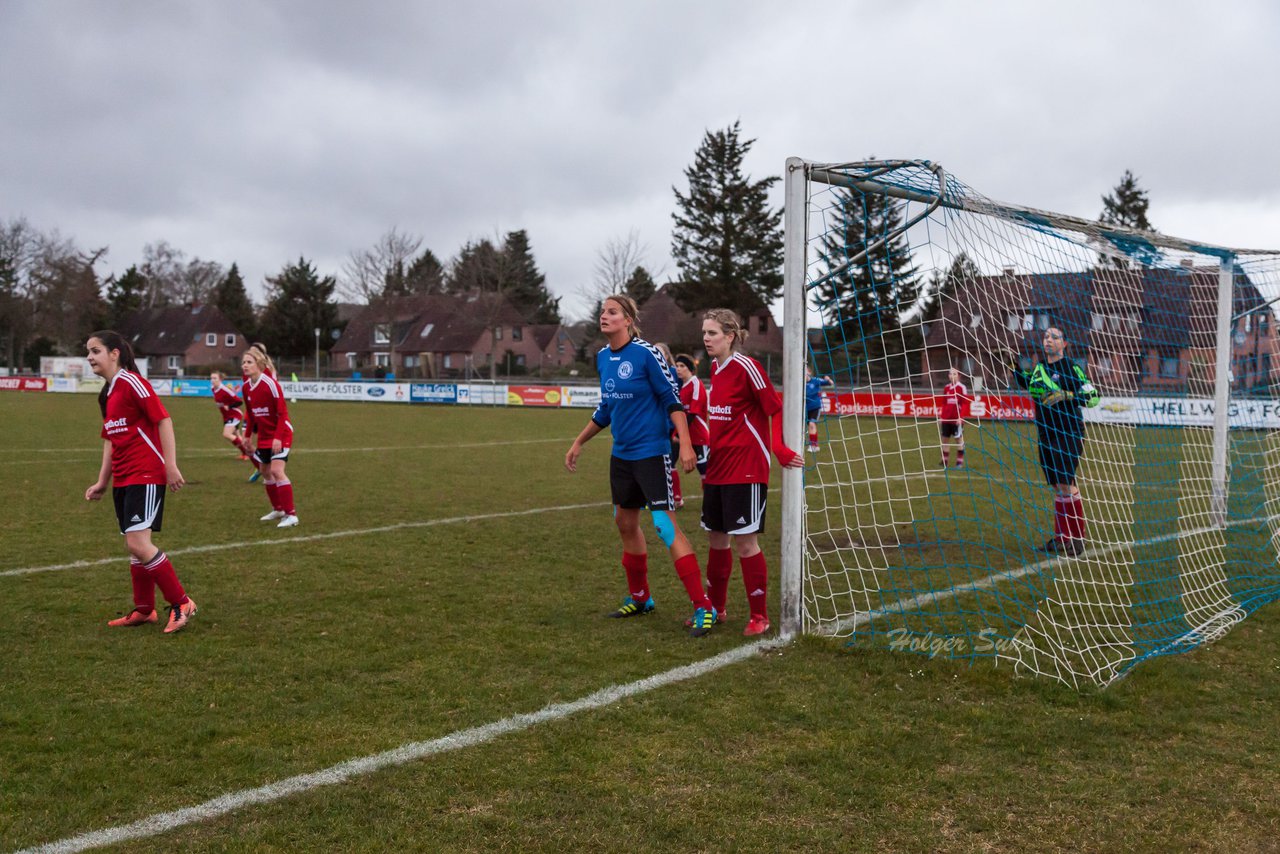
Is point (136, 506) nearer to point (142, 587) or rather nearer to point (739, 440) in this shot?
point (142, 587)

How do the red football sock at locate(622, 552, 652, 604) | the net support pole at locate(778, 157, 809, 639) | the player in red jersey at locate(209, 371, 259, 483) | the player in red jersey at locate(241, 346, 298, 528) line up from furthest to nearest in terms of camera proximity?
the player in red jersey at locate(209, 371, 259, 483), the player in red jersey at locate(241, 346, 298, 528), the red football sock at locate(622, 552, 652, 604), the net support pole at locate(778, 157, 809, 639)

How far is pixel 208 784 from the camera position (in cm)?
367

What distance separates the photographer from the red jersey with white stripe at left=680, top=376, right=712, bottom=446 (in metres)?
8.73

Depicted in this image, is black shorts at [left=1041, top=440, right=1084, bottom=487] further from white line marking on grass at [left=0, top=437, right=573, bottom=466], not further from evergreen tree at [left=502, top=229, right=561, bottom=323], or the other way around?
evergreen tree at [left=502, top=229, right=561, bottom=323]

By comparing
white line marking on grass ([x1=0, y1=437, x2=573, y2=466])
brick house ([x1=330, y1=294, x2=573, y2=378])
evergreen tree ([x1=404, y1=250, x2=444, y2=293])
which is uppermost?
evergreen tree ([x1=404, y1=250, x2=444, y2=293])

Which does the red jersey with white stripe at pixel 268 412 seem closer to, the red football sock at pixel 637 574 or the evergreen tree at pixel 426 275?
the red football sock at pixel 637 574

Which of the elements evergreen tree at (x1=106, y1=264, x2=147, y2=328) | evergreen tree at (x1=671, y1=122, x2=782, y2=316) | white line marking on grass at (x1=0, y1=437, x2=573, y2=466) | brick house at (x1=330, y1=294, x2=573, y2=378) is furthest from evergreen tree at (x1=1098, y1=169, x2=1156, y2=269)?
evergreen tree at (x1=106, y1=264, x2=147, y2=328)

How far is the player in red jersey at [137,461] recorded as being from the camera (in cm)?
580

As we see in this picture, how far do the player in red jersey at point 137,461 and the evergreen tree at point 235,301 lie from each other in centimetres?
7977

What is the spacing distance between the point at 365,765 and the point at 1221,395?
945 centimetres

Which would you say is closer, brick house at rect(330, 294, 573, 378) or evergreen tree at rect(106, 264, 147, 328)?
brick house at rect(330, 294, 573, 378)

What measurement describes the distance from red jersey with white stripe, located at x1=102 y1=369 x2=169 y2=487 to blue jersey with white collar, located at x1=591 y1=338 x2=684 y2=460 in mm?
2747

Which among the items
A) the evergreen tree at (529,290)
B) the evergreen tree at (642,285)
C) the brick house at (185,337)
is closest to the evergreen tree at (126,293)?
the brick house at (185,337)

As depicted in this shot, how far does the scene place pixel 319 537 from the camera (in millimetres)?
9172
